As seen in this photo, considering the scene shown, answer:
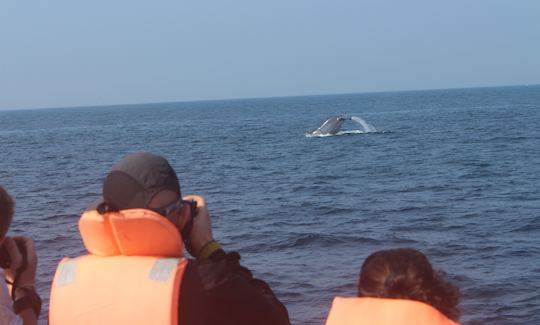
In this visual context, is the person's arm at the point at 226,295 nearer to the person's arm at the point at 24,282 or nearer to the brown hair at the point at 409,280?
the brown hair at the point at 409,280

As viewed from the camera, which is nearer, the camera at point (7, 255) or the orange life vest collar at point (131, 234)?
the orange life vest collar at point (131, 234)

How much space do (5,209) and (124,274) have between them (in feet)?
2.28

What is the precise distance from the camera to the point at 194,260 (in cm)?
405

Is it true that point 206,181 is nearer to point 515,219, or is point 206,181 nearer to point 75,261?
point 515,219

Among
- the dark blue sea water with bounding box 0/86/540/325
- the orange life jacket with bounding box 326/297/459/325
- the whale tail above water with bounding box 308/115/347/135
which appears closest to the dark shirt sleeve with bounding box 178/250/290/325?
the orange life jacket with bounding box 326/297/459/325

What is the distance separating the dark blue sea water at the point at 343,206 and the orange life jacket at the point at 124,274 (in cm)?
1096

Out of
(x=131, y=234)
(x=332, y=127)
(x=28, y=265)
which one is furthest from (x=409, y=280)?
(x=332, y=127)

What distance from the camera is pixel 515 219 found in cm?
2455

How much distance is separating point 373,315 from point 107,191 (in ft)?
4.85

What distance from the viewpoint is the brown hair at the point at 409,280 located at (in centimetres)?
383

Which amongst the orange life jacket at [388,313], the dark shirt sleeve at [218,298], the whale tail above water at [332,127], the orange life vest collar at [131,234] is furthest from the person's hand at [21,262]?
the whale tail above water at [332,127]

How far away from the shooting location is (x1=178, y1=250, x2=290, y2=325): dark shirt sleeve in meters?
3.97

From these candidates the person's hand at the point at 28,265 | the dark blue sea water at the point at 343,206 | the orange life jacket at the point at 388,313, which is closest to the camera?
the orange life jacket at the point at 388,313

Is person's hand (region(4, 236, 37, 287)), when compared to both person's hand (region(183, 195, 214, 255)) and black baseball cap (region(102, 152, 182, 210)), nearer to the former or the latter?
black baseball cap (region(102, 152, 182, 210))
